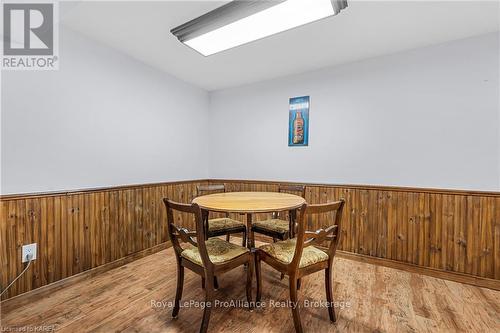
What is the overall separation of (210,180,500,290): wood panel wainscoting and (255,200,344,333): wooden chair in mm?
1254

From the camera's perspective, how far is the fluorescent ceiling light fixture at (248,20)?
156cm

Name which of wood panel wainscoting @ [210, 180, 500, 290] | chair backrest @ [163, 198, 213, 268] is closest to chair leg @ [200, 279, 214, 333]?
chair backrest @ [163, 198, 213, 268]

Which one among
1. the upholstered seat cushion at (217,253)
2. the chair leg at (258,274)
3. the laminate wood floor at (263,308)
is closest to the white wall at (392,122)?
the laminate wood floor at (263,308)

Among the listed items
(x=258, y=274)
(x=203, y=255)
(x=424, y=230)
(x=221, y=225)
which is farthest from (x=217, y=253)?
(x=424, y=230)

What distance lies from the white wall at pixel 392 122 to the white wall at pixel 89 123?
1.25 metres

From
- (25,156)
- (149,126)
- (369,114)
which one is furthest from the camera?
(149,126)

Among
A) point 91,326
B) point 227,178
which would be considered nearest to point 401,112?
point 227,178

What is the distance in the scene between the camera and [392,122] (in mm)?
2490

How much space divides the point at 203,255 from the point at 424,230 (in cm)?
231

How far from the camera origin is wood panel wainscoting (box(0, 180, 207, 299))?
5.82 ft

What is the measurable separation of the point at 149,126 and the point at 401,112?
2950mm

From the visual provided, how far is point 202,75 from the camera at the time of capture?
3143mm

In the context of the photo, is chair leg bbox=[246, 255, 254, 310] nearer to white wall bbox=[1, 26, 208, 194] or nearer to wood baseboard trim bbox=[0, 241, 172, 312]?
wood baseboard trim bbox=[0, 241, 172, 312]

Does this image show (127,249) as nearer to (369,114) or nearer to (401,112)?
(369,114)
